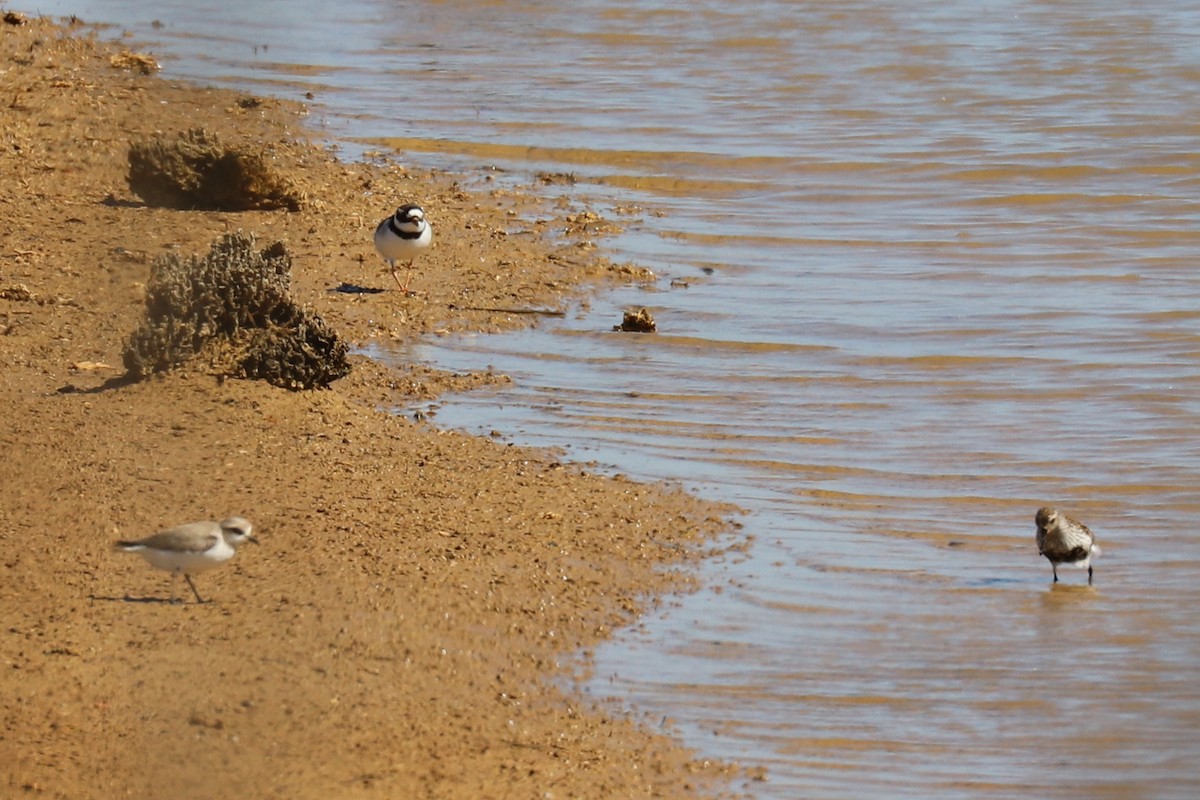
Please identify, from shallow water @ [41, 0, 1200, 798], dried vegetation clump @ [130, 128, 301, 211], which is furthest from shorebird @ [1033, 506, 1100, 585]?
dried vegetation clump @ [130, 128, 301, 211]

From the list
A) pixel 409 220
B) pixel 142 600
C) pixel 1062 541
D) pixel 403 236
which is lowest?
pixel 142 600

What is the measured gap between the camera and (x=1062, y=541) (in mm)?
7934

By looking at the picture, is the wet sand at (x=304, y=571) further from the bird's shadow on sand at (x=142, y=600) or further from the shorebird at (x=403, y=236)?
the shorebird at (x=403, y=236)

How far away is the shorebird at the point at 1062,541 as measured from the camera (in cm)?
792

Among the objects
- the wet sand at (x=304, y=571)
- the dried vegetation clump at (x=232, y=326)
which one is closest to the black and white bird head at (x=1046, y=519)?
the wet sand at (x=304, y=571)

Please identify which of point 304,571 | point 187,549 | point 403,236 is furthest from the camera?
point 403,236

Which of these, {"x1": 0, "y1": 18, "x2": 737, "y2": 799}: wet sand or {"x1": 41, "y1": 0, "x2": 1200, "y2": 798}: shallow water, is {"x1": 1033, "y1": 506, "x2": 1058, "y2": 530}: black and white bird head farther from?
{"x1": 0, "y1": 18, "x2": 737, "y2": 799}: wet sand

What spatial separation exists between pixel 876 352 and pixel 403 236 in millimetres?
3170

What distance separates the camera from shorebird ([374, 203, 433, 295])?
39.4 feet

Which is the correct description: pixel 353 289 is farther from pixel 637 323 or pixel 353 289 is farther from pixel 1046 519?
pixel 1046 519

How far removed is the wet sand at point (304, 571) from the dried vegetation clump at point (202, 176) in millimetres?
662

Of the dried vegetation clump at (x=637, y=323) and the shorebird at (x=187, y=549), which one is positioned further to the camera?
the dried vegetation clump at (x=637, y=323)

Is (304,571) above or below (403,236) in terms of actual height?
below

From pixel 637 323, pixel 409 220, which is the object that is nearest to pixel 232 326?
pixel 409 220
